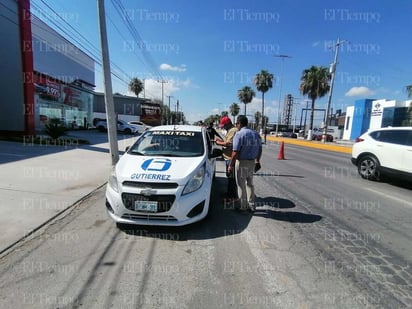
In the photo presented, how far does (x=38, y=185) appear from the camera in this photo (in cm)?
635

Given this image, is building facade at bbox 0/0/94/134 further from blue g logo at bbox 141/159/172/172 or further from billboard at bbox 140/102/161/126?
blue g logo at bbox 141/159/172/172

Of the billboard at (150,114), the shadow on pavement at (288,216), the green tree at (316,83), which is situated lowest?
the shadow on pavement at (288,216)

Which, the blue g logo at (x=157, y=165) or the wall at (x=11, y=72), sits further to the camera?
the wall at (x=11, y=72)

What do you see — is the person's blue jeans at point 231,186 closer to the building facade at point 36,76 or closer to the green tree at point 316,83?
the building facade at point 36,76

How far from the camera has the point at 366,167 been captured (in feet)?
28.6

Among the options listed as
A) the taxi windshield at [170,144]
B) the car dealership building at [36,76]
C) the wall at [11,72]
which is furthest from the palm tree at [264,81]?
the taxi windshield at [170,144]

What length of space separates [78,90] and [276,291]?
32.1m

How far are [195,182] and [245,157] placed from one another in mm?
1309

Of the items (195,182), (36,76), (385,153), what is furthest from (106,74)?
(36,76)

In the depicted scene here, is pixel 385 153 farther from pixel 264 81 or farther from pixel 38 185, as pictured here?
pixel 264 81

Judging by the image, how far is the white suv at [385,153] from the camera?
736 cm

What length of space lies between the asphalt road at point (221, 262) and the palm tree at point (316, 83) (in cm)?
3877

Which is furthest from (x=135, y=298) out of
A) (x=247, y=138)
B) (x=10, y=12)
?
(x=10, y=12)

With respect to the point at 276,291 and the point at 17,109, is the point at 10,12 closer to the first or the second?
the point at 17,109
